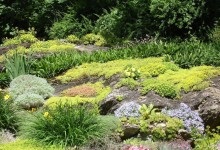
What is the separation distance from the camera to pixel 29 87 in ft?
39.8

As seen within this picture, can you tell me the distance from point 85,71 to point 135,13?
6.38 metres

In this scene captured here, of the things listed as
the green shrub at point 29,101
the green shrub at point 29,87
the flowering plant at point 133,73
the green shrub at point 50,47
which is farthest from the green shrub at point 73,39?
the flowering plant at point 133,73

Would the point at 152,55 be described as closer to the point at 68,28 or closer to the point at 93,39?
the point at 93,39

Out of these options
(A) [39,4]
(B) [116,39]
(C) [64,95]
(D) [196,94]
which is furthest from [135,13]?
(D) [196,94]

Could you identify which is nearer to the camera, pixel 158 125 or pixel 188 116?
pixel 158 125

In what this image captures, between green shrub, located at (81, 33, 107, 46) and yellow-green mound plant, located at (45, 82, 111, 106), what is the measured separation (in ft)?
22.3

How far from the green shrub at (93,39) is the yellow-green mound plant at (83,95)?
6.78 m

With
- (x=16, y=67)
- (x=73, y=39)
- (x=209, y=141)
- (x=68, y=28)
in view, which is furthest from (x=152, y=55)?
(x=68, y=28)

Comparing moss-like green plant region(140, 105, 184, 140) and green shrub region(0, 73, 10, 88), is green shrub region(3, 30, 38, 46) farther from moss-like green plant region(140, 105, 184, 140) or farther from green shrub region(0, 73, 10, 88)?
moss-like green plant region(140, 105, 184, 140)

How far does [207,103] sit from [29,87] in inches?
182

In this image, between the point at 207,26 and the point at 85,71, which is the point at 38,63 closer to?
the point at 85,71

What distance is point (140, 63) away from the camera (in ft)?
40.1

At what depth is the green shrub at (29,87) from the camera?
470 inches

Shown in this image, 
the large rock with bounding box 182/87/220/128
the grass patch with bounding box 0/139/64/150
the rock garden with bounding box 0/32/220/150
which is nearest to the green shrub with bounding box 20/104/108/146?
the rock garden with bounding box 0/32/220/150
